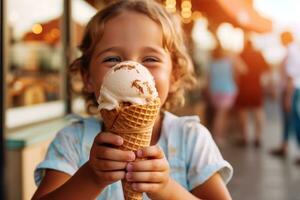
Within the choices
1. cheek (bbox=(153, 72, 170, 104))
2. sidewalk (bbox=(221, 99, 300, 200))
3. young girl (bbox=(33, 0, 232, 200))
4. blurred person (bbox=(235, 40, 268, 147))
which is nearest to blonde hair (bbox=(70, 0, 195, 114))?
young girl (bbox=(33, 0, 232, 200))

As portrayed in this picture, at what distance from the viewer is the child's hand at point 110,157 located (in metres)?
1.24

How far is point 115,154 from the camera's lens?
124 centimetres

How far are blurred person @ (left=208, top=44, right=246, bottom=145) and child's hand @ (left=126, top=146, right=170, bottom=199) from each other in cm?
711

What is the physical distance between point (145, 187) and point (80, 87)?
305 centimetres

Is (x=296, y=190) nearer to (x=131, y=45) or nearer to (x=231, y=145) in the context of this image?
(x=231, y=145)

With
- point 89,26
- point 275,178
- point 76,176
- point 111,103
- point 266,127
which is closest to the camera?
point 111,103

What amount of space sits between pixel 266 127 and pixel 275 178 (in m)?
5.50

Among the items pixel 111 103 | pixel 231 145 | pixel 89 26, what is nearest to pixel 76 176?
pixel 111 103

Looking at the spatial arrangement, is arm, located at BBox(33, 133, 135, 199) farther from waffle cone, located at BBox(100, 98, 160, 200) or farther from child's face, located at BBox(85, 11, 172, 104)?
child's face, located at BBox(85, 11, 172, 104)

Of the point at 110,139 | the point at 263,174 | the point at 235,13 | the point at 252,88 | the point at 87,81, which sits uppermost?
the point at 235,13

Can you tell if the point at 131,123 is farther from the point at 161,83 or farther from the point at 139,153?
the point at 161,83

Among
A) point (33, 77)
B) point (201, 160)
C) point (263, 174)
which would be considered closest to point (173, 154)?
point (201, 160)

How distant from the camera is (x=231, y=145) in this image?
8414mm

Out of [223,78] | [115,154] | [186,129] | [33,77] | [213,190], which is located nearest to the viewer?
[115,154]
